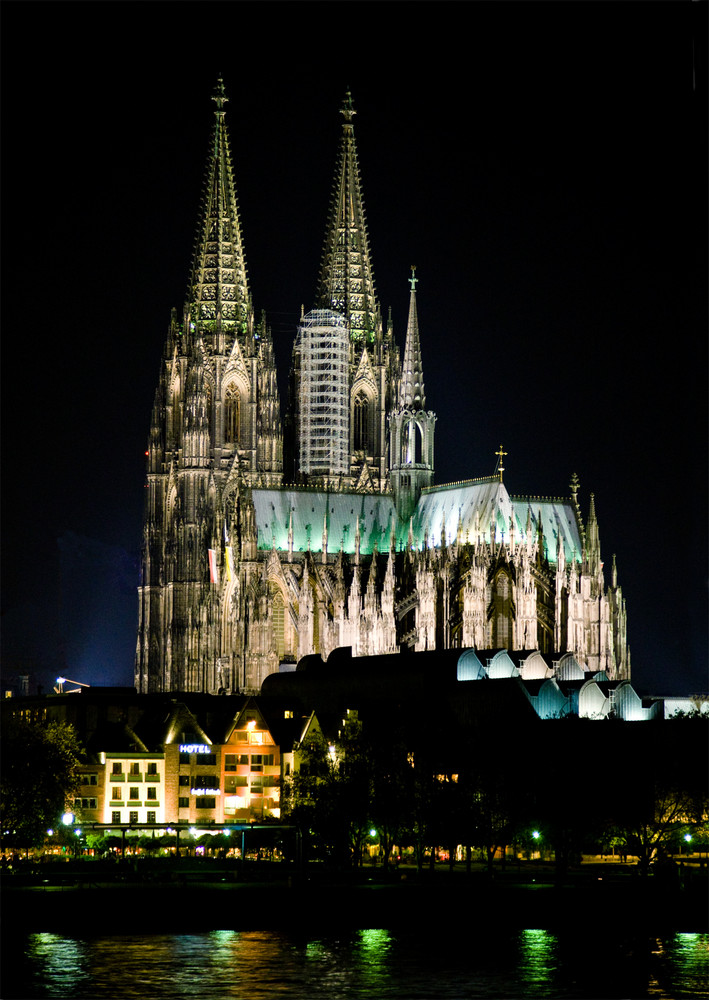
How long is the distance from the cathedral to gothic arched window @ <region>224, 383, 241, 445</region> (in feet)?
0.48

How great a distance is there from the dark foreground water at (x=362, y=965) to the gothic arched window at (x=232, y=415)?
232ft

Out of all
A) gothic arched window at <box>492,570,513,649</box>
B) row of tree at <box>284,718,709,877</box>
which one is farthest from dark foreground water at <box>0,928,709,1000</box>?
gothic arched window at <box>492,570,513,649</box>

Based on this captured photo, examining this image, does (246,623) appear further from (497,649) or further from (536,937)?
(536,937)

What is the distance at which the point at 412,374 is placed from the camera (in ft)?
488

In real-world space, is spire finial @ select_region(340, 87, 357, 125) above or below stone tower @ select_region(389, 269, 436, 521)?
above

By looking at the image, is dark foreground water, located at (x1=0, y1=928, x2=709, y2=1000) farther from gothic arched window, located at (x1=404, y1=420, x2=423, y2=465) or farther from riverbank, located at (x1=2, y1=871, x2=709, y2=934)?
gothic arched window, located at (x1=404, y1=420, x2=423, y2=465)

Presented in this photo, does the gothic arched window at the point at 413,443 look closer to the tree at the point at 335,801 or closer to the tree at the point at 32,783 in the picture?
the tree at the point at 335,801

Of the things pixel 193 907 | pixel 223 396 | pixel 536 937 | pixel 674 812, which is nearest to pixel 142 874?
pixel 193 907

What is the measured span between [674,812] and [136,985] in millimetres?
32702

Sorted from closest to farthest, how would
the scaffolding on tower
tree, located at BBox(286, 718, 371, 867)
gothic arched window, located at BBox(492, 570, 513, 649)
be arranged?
tree, located at BBox(286, 718, 371, 867) < gothic arched window, located at BBox(492, 570, 513, 649) < the scaffolding on tower

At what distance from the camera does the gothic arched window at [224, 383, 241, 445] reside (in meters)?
142

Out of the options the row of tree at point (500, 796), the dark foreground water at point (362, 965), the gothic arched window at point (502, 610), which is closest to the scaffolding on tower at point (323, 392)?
the gothic arched window at point (502, 610)

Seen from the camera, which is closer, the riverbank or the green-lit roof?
the riverbank

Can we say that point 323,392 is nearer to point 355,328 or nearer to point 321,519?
point 355,328
